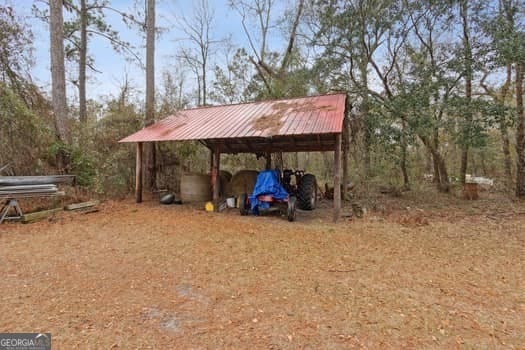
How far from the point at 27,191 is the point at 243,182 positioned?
5009mm

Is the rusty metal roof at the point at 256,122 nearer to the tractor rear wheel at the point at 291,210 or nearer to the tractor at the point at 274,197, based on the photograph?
the tractor at the point at 274,197

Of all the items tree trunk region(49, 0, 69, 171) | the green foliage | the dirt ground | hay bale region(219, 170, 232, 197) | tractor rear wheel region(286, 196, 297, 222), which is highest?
tree trunk region(49, 0, 69, 171)

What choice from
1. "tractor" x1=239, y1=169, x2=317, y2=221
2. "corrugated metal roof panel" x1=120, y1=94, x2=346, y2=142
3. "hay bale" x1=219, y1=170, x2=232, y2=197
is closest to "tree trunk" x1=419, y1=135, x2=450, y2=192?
"corrugated metal roof panel" x1=120, y1=94, x2=346, y2=142

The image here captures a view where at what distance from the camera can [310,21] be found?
34.6 ft

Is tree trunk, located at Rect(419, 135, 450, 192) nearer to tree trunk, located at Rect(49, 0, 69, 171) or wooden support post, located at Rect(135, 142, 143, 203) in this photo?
wooden support post, located at Rect(135, 142, 143, 203)

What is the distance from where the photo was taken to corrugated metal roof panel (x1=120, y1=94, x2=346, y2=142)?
19.0 ft

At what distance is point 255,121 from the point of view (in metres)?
6.76

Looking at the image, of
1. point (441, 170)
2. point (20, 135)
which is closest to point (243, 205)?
point (20, 135)

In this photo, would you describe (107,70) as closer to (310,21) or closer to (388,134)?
(310,21)

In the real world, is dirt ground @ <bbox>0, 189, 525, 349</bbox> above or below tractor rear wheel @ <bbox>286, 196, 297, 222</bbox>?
below

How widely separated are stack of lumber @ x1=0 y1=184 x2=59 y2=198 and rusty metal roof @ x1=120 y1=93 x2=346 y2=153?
6.77 feet

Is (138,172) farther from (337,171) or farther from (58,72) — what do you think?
(337,171)

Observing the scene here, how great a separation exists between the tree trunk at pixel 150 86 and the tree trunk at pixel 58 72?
7.40ft

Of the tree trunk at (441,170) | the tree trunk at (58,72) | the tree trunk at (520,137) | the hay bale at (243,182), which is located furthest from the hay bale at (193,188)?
the tree trunk at (520,137)
